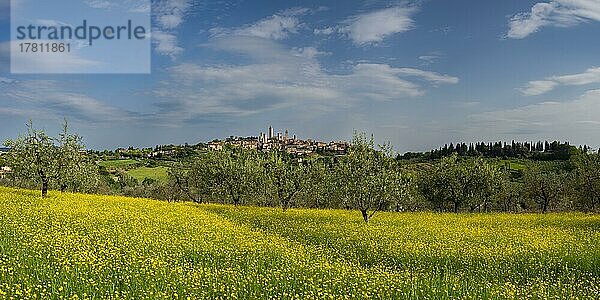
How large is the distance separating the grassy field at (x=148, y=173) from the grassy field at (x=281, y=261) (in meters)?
64.6

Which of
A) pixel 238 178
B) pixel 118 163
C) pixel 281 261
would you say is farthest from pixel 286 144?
pixel 281 261

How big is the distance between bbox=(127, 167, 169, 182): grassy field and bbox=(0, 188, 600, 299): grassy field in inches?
2544

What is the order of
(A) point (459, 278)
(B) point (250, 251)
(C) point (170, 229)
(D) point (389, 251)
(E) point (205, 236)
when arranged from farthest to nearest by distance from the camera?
(C) point (170, 229)
(E) point (205, 236)
(D) point (389, 251)
(B) point (250, 251)
(A) point (459, 278)

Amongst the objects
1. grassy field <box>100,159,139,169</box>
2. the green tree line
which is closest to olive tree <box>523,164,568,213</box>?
the green tree line

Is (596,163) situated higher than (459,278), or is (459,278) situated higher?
(596,163)

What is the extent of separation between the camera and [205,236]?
65.5 feet

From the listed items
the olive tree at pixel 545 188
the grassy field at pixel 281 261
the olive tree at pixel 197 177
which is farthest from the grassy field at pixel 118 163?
the olive tree at pixel 545 188

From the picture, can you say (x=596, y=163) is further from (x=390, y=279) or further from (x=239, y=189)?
(x=390, y=279)

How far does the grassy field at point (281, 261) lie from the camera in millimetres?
10867

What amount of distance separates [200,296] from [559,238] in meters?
19.7

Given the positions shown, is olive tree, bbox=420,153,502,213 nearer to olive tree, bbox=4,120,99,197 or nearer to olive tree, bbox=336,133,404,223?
olive tree, bbox=336,133,404,223

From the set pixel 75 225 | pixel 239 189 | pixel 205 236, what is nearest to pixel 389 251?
pixel 205 236

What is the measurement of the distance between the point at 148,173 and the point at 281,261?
86816 mm

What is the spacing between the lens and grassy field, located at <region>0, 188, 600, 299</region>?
428 inches
